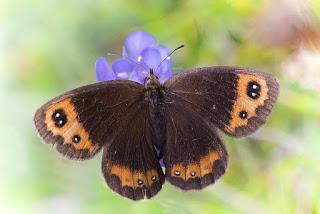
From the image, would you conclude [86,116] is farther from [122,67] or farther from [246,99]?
[246,99]

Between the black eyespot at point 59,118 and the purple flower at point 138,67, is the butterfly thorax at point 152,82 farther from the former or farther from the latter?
the black eyespot at point 59,118

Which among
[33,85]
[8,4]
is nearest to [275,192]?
[33,85]

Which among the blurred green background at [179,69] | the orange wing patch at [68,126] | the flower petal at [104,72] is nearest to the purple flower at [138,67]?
the flower petal at [104,72]

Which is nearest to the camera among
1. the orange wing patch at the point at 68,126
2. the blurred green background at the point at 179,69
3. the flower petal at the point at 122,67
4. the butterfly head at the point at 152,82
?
the orange wing patch at the point at 68,126

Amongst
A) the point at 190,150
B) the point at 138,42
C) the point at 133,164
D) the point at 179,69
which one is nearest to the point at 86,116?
the point at 133,164

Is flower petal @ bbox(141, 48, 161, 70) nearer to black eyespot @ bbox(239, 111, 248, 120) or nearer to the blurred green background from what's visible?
black eyespot @ bbox(239, 111, 248, 120)

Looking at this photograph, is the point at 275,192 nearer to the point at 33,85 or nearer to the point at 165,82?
the point at 165,82
